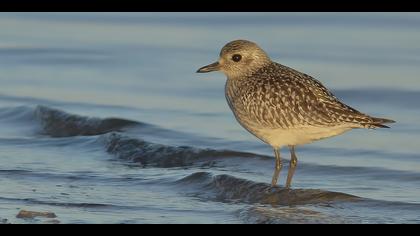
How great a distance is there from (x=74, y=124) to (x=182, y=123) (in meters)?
1.34

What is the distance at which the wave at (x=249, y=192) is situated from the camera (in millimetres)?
10703

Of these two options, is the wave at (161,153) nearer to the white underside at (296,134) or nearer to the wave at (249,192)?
the wave at (249,192)

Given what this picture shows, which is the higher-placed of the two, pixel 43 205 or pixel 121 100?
pixel 121 100

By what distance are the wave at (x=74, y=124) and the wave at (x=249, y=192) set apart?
2706mm

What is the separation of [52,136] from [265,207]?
13.2 feet

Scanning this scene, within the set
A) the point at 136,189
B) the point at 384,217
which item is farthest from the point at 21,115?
the point at 384,217

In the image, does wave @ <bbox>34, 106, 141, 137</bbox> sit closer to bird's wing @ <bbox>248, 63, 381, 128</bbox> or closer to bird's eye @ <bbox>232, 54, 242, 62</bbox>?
bird's eye @ <bbox>232, 54, 242, 62</bbox>

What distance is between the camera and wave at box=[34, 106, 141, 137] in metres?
13.9

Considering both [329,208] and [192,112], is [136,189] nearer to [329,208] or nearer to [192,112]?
[329,208]

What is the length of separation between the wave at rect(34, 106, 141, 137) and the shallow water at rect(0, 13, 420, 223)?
2 centimetres

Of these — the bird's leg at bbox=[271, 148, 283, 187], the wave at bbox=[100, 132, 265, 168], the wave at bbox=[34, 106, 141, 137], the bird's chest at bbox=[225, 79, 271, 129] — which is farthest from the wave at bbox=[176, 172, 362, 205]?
the wave at bbox=[34, 106, 141, 137]

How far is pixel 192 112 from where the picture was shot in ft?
47.4

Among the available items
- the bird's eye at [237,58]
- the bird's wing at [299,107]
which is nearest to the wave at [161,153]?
the bird's eye at [237,58]

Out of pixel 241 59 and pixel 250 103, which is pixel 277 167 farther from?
pixel 241 59
